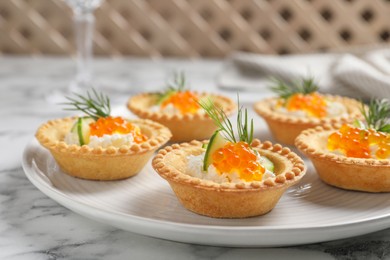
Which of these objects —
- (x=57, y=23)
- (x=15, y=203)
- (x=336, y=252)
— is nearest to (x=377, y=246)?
(x=336, y=252)

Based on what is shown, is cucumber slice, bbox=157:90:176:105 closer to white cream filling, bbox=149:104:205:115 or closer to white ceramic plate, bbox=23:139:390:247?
white cream filling, bbox=149:104:205:115

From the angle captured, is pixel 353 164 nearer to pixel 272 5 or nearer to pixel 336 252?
pixel 336 252

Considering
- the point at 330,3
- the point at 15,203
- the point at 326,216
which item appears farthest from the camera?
the point at 330,3

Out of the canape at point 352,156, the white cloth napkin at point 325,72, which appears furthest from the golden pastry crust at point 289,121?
the white cloth napkin at point 325,72

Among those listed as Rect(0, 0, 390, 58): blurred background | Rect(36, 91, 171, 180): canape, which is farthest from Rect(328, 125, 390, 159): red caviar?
Rect(0, 0, 390, 58): blurred background

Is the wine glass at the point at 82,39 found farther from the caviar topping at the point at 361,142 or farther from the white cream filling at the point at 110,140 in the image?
the caviar topping at the point at 361,142

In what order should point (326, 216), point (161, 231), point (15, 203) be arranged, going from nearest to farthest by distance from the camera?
point (161, 231) < point (326, 216) < point (15, 203)
